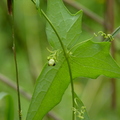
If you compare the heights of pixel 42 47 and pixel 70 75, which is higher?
pixel 70 75

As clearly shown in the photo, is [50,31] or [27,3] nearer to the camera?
[50,31]

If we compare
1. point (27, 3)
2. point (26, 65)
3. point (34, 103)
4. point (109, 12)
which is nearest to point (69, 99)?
point (26, 65)

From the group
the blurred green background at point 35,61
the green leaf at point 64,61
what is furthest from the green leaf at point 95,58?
the blurred green background at point 35,61

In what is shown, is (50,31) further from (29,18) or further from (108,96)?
(29,18)

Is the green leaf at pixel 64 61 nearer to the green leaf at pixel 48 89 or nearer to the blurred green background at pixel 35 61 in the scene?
the green leaf at pixel 48 89

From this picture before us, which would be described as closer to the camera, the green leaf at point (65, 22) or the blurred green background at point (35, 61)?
the green leaf at point (65, 22)

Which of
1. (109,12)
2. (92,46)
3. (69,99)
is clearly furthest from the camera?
(69,99)

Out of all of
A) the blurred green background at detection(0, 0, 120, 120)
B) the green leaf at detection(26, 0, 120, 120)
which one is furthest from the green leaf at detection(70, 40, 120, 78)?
the blurred green background at detection(0, 0, 120, 120)

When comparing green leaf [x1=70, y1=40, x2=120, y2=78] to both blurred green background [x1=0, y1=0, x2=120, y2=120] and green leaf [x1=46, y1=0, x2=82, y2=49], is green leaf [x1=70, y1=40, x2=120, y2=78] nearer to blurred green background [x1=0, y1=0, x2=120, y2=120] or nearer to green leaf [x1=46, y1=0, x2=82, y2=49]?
green leaf [x1=46, y1=0, x2=82, y2=49]
